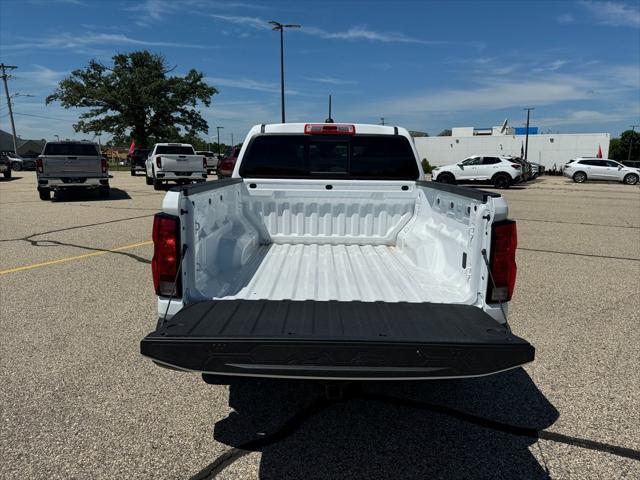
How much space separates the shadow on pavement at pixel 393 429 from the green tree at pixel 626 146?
107005 mm

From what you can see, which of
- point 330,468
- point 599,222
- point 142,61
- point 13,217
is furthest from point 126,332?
point 142,61

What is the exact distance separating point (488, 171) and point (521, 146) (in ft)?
121

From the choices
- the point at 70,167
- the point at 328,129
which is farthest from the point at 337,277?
the point at 70,167

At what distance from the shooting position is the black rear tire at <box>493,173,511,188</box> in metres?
26.4

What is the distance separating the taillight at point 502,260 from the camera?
281 centimetres

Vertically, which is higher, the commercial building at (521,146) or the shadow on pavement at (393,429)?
the commercial building at (521,146)

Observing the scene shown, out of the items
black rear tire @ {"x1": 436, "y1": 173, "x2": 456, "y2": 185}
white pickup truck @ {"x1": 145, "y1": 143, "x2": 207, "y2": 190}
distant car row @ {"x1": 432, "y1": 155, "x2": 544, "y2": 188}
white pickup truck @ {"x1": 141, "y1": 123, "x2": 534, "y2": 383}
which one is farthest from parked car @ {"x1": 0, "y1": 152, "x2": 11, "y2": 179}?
white pickup truck @ {"x1": 141, "y1": 123, "x2": 534, "y2": 383}

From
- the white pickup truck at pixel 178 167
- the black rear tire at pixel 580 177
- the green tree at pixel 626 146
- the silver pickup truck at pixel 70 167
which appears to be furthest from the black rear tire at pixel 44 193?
the green tree at pixel 626 146

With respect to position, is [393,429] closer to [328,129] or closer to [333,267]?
[333,267]

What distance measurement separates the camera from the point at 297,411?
3.24 m

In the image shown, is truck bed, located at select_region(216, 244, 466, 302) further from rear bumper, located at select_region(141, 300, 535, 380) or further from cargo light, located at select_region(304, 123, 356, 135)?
cargo light, located at select_region(304, 123, 356, 135)

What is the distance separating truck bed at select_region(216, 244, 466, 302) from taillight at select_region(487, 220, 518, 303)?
306mm

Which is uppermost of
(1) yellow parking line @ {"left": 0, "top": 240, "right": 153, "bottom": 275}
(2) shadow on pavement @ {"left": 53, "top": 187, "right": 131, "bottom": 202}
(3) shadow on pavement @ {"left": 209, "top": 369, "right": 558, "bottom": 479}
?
(2) shadow on pavement @ {"left": 53, "top": 187, "right": 131, "bottom": 202}

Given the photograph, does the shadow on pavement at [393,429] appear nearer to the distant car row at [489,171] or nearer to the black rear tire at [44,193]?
the black rear tire at [44,193]
